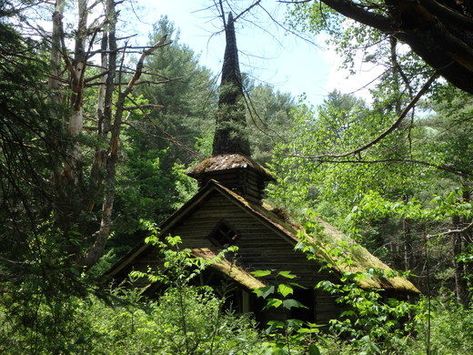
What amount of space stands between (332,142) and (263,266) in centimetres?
902

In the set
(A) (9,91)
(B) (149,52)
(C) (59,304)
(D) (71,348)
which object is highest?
(B) (149,52)

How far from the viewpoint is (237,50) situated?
4844 mm

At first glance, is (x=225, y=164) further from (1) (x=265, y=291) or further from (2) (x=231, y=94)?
(1) (x=265, y=291)

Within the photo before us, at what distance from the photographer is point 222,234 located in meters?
16.7

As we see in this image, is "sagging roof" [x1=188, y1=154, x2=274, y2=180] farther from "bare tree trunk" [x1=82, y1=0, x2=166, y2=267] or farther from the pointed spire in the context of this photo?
the pointed spire

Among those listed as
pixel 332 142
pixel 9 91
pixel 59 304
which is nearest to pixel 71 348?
pixel 59 304

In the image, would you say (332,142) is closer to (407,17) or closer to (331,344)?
(331,344)

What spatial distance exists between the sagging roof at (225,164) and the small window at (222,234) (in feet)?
7.19

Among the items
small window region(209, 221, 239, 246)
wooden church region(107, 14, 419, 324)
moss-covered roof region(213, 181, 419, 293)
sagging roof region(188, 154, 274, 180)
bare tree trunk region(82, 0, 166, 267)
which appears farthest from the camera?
sagging roof region(188, 154, 274, 180)

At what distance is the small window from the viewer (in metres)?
16.5

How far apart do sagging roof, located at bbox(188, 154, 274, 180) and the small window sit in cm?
219

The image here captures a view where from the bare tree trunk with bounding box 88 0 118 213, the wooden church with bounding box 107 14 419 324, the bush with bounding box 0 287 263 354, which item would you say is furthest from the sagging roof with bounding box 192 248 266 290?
the bush with bounding box 0 287 263 354

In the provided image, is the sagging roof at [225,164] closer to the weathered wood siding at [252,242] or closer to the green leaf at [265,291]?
the weathered wood siding at [252,242]

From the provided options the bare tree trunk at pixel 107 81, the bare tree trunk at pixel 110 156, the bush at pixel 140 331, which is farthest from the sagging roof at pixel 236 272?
the bush at pixel 140 331
